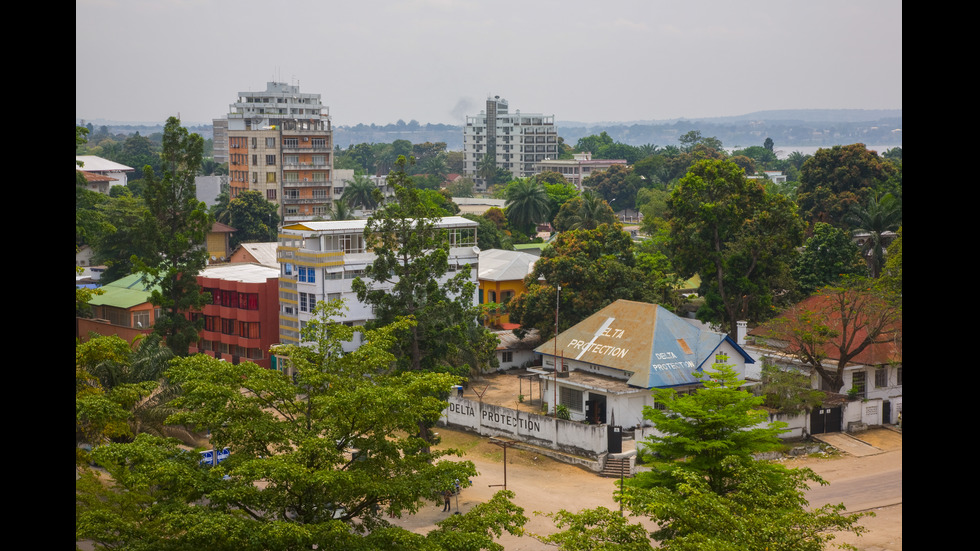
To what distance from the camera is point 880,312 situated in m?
35.3

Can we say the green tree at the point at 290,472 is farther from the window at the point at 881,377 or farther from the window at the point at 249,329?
the window at the point at 249,329

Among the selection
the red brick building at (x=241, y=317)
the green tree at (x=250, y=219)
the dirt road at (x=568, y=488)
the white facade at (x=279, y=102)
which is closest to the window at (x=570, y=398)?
the dirt road at (x=568, y=488)

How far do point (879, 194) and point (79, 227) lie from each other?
141 feet

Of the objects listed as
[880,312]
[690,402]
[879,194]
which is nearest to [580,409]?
[880,312]

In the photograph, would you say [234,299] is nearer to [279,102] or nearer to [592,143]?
[279,102]

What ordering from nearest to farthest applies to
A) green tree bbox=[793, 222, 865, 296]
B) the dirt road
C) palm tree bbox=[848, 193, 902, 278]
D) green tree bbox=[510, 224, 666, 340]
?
the dirt road, green tree bbox=[510, 224, 666, 340], green tree bbox=[793, 222, 865, 296], palm tree bbox=[848, 193, 902, 278]

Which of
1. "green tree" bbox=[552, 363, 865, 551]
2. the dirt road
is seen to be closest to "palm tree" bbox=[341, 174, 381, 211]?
the dirt road

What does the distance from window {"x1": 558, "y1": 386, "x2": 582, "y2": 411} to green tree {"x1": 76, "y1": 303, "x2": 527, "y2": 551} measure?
1700 centimetres

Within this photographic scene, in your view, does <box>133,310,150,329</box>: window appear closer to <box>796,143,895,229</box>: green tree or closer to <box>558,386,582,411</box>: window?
<box>558,386,582,411</box>: window

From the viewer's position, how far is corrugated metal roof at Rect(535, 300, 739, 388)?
3453 cm

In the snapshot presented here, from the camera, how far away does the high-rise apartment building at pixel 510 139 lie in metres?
155

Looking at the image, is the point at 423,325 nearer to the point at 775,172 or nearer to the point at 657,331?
the point at 657,331

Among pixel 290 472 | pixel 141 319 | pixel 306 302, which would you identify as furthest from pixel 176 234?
pixel 290 472

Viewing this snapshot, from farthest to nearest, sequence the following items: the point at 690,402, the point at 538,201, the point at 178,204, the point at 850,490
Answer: the point at 538,201, the point at 178,204, the point at 850,490, the point at 690,402
